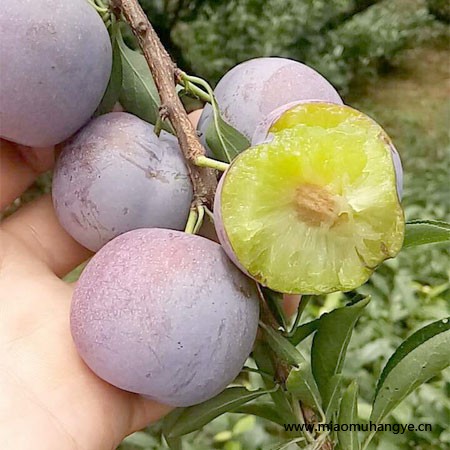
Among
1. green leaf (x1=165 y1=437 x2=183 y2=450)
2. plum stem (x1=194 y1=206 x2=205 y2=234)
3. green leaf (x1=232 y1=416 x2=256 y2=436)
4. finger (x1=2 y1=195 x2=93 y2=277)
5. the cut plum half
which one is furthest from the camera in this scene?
green leaf (x1=232 y1=416 x2=256 y2=436)

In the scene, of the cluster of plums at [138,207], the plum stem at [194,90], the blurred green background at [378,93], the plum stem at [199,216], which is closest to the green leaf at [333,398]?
the cluster of plums at [138,207]

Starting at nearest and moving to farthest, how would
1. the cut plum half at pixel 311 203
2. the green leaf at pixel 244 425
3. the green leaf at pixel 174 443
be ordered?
1. the cut plum half at pixel 311 203
2. the green leaf at pixel 174 443
3. the green leaf at pixel 244 425

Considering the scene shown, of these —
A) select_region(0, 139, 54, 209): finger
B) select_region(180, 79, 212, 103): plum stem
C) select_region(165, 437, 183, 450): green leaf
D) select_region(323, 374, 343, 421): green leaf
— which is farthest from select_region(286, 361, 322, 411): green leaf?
select_region(0, 139, 54, 209): finger

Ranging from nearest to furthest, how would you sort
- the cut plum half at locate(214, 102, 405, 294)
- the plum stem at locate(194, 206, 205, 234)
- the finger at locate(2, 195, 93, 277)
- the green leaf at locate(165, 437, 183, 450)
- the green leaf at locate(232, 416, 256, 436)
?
the cut plum half at locate(214, 102, 405, 294)
the plum stem at locate(194, 206, 205, 234)
the green leaf at locate(165, 437, 183, 450)
the finger at locate(2, 195, 93, 277)
the green leaf at locate(232, 416, 256, 436)

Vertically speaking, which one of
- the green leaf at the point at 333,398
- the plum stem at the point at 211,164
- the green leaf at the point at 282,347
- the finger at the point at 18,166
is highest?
the plum stem at the point at 211,164

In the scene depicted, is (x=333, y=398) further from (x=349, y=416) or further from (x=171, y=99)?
(x=171, y=99)

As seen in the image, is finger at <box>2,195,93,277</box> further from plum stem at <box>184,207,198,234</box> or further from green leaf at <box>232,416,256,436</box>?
green leaf at <box>232,416,256,436</box>

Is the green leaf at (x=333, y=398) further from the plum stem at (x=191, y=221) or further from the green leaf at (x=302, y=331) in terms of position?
the plum stem at (x=191, y=221)

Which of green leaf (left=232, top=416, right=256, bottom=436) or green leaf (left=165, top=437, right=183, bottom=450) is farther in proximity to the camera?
green leaf (left=232, top=416, right=256, bottom=436)
